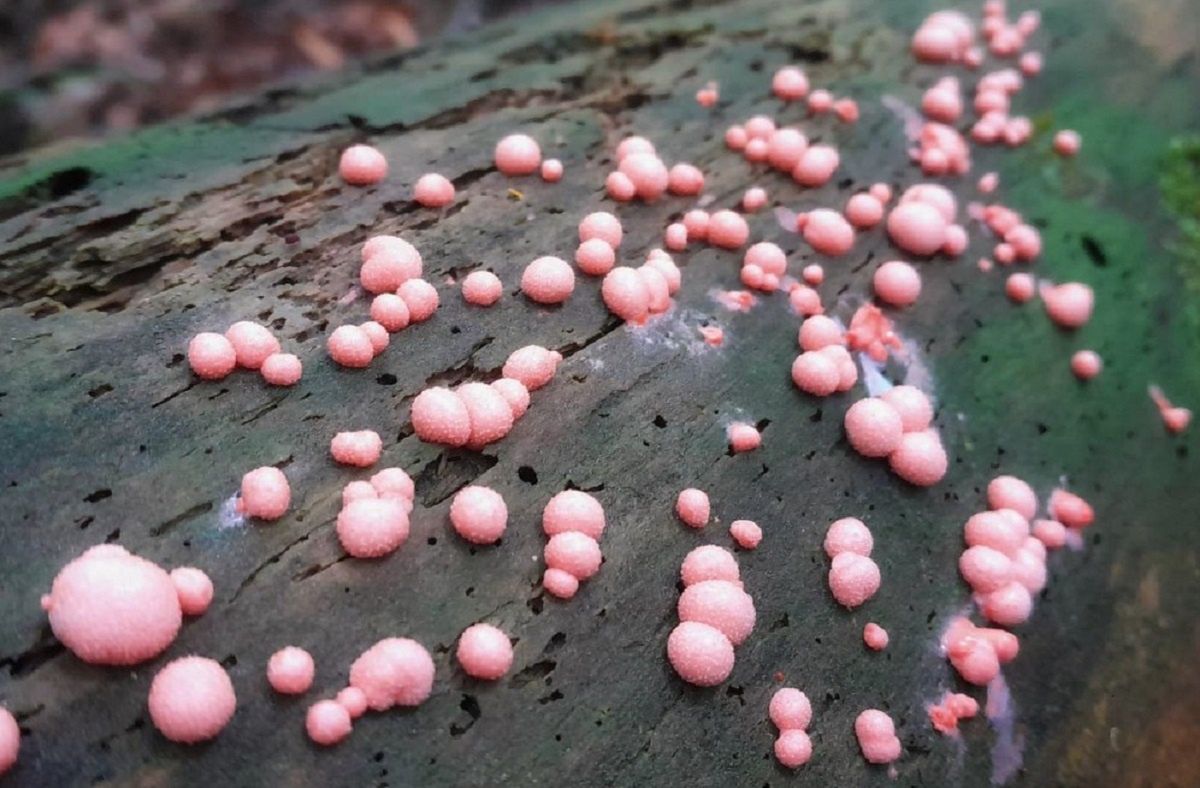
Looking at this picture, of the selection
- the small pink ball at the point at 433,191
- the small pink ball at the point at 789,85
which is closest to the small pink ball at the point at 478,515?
the small pink ball at the point at 433,191

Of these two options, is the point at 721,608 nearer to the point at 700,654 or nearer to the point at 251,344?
the point at 700,654

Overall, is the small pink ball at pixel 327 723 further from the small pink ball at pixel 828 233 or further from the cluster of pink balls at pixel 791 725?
the small pink ball at pixel 828 233

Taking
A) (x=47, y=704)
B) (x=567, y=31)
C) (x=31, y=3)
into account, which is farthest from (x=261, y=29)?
(x=47, y=704)

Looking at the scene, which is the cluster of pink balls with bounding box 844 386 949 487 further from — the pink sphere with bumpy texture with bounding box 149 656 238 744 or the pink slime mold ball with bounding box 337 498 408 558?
the pink sphere with bumpy texture with bounding box 149 656 238 744

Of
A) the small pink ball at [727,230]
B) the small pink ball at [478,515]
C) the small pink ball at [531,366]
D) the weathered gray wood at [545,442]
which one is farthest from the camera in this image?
the small pink ball at [727,230]

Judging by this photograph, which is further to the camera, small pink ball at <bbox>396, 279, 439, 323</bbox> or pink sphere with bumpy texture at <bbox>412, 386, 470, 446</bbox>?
small pink ball at <bbox>396, 279, 439, 323</bbox>

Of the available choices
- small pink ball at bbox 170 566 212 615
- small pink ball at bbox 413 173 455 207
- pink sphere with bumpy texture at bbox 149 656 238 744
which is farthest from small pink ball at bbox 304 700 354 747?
small pink ball at bbox 413 173 455 207
